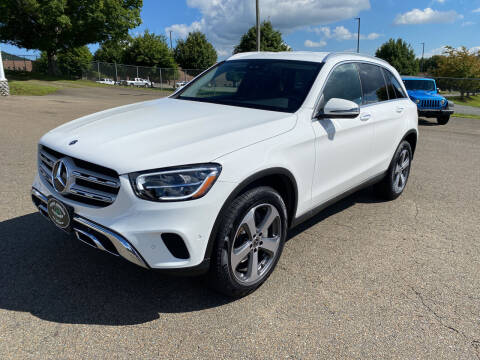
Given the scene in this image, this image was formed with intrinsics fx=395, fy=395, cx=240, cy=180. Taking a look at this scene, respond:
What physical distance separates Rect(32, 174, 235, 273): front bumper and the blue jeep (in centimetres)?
1356

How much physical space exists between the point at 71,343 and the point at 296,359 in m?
1.36

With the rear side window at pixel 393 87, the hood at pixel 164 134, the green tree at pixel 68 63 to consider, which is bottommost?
the hood at pixel 164 134

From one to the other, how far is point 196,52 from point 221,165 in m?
49.8

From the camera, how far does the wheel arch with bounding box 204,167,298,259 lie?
8.11 feet

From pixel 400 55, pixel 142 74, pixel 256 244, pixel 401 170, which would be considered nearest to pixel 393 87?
pixel 401 170

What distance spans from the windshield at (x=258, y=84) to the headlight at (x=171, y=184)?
1.24 meters

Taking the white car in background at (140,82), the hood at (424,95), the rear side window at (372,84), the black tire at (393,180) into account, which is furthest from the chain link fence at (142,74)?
the rear side window at (372,84)

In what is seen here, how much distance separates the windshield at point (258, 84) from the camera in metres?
3.44

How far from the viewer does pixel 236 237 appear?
2742 mm

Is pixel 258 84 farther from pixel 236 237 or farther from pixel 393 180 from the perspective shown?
pixel 393 180

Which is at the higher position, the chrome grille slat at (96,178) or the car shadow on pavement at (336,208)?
the chrome grille slat at (96,178)

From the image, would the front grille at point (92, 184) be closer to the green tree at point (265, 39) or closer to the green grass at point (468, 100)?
the green grass at point (468, 100)

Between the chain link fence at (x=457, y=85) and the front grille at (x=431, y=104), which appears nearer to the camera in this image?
the front grille at (x=431, y=104)

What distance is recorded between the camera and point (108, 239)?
2.38 metres
